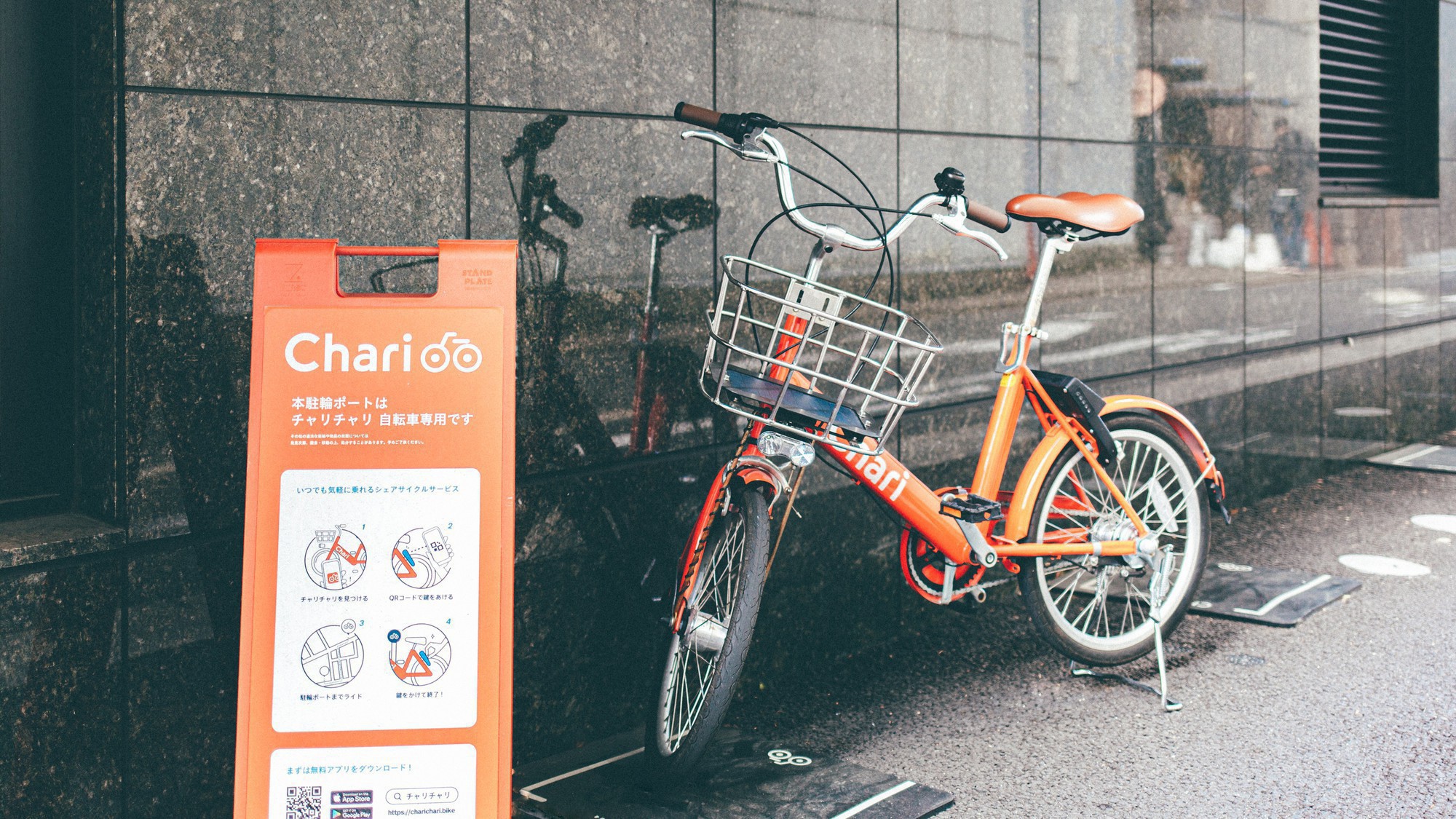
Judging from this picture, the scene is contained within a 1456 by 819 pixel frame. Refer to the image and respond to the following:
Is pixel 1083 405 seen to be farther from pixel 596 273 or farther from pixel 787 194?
pixel 596 273

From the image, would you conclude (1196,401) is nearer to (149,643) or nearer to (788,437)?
(788,437)

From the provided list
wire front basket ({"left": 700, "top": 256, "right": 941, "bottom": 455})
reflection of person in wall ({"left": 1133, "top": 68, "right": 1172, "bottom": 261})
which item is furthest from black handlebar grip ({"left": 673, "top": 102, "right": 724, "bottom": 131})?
reflection of person in wall ({"left": 1133, "top": 68, "right": 1172, "bottom": 261})

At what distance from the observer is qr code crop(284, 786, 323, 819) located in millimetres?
2471

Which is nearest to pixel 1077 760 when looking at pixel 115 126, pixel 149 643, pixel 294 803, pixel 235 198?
pixel 294 803

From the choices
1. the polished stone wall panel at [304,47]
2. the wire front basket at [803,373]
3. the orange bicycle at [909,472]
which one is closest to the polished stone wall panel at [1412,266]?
the orange bicycle at [909,472]

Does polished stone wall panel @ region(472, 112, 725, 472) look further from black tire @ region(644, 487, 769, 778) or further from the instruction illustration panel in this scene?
the instruction illustration panel

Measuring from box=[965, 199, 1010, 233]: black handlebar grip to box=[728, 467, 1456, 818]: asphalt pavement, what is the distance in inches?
62.5

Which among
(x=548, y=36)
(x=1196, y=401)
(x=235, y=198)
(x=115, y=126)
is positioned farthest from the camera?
(x=1196, y=401)

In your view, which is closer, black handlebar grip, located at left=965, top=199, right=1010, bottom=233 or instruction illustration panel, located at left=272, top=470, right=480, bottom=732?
instruction illustration panel, located at left=272, top=470, right=480, bottom=732

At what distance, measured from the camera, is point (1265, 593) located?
5.34 meters

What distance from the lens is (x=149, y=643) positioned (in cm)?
291

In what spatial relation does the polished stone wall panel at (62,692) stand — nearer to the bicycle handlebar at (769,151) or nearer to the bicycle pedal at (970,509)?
the bicycle handlebar at (769,151)

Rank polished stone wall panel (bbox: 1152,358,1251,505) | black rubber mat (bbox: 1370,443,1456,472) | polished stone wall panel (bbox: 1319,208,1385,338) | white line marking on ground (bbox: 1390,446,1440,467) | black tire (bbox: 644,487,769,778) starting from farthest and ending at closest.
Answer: white line marking on ground (bbox: 1390,446,1440,467) < black rubber mat (bbox: 1370,443,1456,472) < polished stone wall panel (bbox: 1319,208,1385,338) < polished stone wall panel (bbox: 1152,358,1251,505) < black tire (bbox: 644,487,769,778)

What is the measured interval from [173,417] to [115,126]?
680 mm
